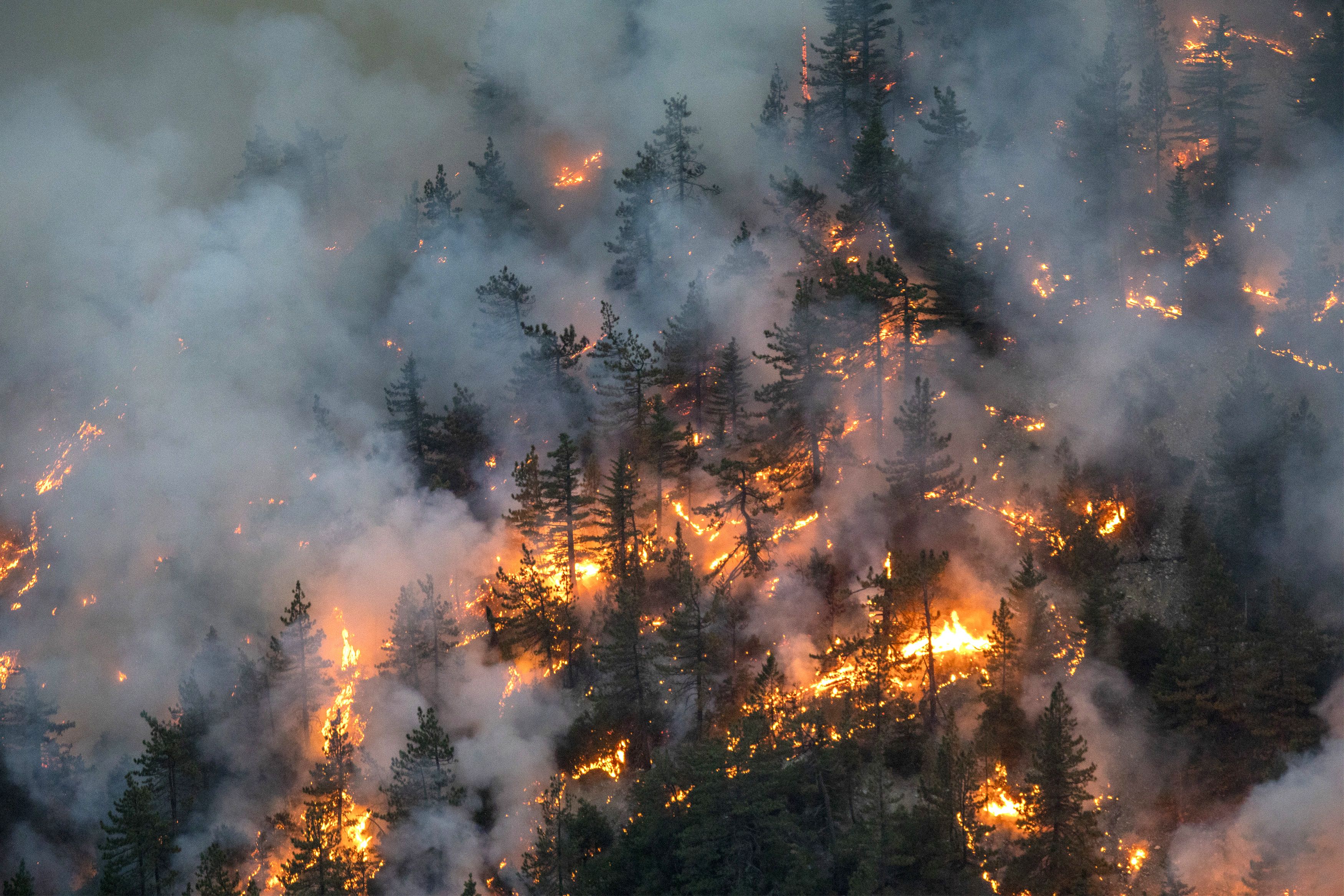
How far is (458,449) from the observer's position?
55125 mm

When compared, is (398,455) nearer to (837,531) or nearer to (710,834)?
(837,531)

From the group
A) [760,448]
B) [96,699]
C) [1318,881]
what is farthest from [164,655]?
[1318,881]

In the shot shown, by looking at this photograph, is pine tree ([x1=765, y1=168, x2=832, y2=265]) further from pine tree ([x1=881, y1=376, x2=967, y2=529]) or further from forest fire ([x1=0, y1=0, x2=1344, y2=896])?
pine tree ([x1=881, y1=376, x2=967, y2=529])

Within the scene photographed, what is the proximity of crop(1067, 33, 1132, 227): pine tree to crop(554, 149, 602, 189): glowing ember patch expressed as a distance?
35.5m

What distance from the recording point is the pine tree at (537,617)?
45906 millimetres

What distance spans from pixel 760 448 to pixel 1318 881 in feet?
89.9

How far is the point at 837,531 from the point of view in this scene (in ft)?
153

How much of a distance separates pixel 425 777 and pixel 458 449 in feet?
63.2

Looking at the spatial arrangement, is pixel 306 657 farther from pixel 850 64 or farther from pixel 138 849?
pixel 850 64

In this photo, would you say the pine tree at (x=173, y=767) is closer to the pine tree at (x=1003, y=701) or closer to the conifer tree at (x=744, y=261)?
the pine tree at (x=1003, y=701)

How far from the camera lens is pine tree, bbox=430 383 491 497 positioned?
54.6 meters

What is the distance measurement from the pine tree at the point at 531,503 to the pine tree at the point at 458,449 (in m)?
7.17

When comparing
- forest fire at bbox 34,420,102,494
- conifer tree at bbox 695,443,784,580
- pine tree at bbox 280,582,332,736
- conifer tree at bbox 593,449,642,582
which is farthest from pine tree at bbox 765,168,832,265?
forest fire at bbox 34,420,102,494

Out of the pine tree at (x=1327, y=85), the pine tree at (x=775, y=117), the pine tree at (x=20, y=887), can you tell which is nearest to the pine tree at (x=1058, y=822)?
the pine tree at (x=20, y=887)
